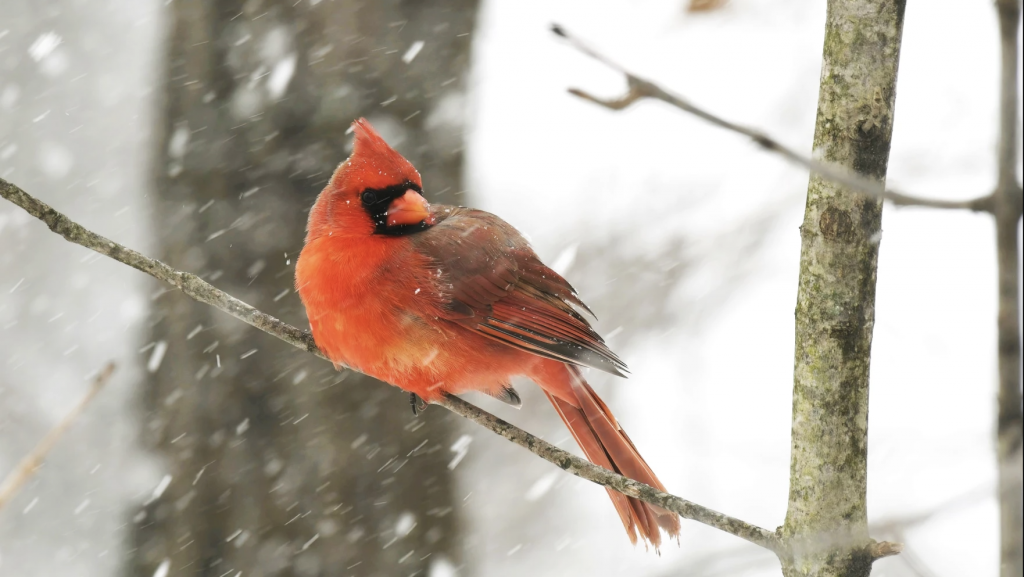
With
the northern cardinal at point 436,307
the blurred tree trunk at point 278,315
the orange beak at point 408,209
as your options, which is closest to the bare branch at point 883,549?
the northern cardinal at point 436,307

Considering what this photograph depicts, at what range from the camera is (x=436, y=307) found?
2.29m

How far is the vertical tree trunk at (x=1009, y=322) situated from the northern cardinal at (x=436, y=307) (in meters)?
1.43

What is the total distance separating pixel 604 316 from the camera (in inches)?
219

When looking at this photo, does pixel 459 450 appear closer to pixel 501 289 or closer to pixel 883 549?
pixel 501 289

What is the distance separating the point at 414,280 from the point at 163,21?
1.73m

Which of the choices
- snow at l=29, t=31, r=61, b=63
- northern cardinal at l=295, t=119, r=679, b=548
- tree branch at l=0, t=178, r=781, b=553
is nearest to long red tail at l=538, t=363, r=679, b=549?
northern cardinal at l=295, t=119, r=679, b=548

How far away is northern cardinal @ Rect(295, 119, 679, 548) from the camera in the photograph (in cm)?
218

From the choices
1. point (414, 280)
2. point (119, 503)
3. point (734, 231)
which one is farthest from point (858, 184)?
point (734, 231)

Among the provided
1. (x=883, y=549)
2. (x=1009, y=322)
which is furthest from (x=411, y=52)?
(x=1009, y=322)

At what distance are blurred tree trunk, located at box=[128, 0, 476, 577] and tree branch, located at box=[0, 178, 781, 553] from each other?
3.17ft

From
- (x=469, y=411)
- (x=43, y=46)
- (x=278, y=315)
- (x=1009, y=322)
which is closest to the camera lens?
(x=1009, y=322)

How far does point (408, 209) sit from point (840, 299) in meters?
1.25

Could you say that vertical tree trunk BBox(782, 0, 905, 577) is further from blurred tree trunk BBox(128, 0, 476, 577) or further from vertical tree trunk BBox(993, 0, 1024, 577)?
blurred tree trunk BBox(128, 0, 476, 577)

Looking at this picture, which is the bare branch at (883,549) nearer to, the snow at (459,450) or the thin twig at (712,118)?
the thin twig at (712,118)
